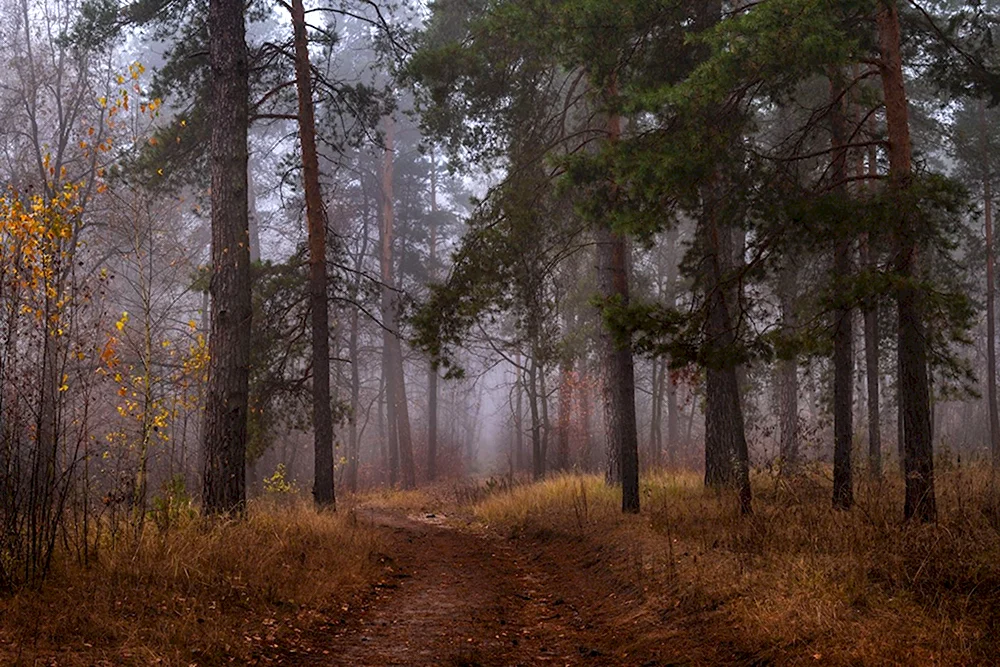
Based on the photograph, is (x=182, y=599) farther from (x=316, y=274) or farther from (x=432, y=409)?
(x=432, y=409)

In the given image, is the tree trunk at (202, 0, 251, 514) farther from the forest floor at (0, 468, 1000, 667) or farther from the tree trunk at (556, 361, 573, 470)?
the tree trunk at (556, 361, 573, 470)

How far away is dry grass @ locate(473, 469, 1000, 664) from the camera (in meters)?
4.84

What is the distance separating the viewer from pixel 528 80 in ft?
43.2

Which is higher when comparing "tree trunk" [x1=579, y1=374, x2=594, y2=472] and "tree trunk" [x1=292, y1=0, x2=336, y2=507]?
"tree trunk" [x1=292, y1=0, x2=336, y2=507]

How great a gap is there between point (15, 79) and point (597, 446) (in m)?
21.9

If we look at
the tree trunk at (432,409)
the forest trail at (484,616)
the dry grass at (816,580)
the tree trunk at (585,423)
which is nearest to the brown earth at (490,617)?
the forest trail at (484,616)

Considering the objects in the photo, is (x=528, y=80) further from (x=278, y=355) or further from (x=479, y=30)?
(x=278, y=355)

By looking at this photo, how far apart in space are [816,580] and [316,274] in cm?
914

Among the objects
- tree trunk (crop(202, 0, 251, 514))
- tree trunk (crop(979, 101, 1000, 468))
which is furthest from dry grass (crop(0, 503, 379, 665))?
tree trunk (crop(979, 101, 1000, 468))

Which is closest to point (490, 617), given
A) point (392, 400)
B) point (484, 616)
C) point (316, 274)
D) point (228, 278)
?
point (484, 616)

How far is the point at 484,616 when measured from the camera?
7.18 m

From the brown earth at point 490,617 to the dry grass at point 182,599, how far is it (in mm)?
328

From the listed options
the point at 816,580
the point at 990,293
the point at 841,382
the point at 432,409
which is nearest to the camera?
the point at 816,580

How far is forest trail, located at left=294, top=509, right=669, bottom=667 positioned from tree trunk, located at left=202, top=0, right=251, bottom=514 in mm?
2454
